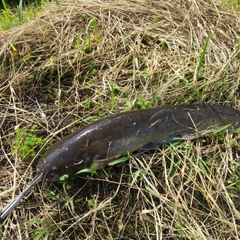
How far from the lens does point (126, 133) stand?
2.71m

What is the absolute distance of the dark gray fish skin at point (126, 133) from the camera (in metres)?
2.55

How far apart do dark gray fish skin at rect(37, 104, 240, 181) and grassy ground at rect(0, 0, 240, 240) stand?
0.42ft

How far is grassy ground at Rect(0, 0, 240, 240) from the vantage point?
8.50ft

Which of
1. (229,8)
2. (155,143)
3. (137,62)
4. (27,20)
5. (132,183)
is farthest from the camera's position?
(229,8)

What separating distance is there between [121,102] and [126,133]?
0.48 m

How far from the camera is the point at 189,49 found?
3.45 meters

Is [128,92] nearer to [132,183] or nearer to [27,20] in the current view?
[132,183]

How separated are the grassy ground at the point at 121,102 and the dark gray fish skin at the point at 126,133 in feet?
0.42

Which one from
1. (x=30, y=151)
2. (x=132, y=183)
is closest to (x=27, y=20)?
(x=30, y=151)

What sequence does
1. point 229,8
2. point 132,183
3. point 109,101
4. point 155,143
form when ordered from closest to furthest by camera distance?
point 132,183, point 155,143, point 109,101, point 229,8

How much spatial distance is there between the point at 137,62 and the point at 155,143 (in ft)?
3.29

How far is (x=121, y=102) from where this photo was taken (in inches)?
121

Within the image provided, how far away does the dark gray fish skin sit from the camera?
2555mm

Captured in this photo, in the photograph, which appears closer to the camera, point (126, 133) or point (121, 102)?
point (126, 133)
